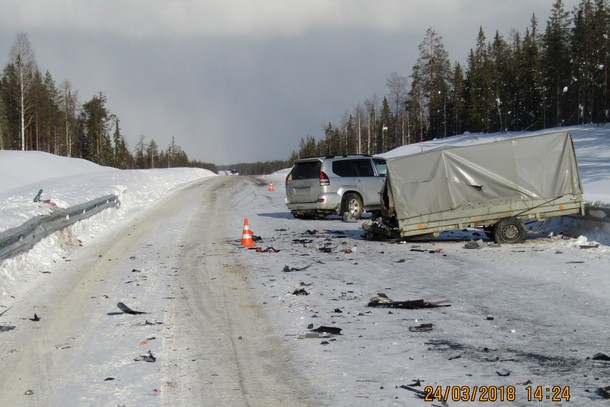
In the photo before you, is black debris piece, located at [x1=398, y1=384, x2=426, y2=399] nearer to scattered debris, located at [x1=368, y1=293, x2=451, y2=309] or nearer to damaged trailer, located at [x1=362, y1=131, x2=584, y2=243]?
scattered debris, located at [x1=368, y1=293, x2=451, y2=309]

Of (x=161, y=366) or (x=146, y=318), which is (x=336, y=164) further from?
(x=161, y=366)

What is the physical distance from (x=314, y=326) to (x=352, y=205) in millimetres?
12222

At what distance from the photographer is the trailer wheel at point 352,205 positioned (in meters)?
18.9

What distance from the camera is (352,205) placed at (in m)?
19.0

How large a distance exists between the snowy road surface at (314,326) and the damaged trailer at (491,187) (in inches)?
26.9

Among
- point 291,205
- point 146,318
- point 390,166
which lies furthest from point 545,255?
point 291,205

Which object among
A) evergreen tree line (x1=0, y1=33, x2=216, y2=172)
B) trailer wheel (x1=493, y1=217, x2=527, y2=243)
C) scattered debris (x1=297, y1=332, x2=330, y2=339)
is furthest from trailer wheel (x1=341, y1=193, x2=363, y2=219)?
evergreen tree line (x1=0, y1=33, x2=216, y2=172)

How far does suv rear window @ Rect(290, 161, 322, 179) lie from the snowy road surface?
6.68m

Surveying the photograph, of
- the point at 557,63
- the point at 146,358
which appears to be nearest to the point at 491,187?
the point at 146,358

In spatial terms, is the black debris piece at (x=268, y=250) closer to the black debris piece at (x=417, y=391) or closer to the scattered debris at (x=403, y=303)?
the scattered debris at (x=403, y=303)

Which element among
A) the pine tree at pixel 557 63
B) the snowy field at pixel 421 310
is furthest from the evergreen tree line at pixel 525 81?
the snowy field at pixel 421 310

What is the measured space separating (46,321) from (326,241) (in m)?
7.95

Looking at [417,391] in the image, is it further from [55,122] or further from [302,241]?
[55,122]

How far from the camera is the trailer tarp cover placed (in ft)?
41.6
